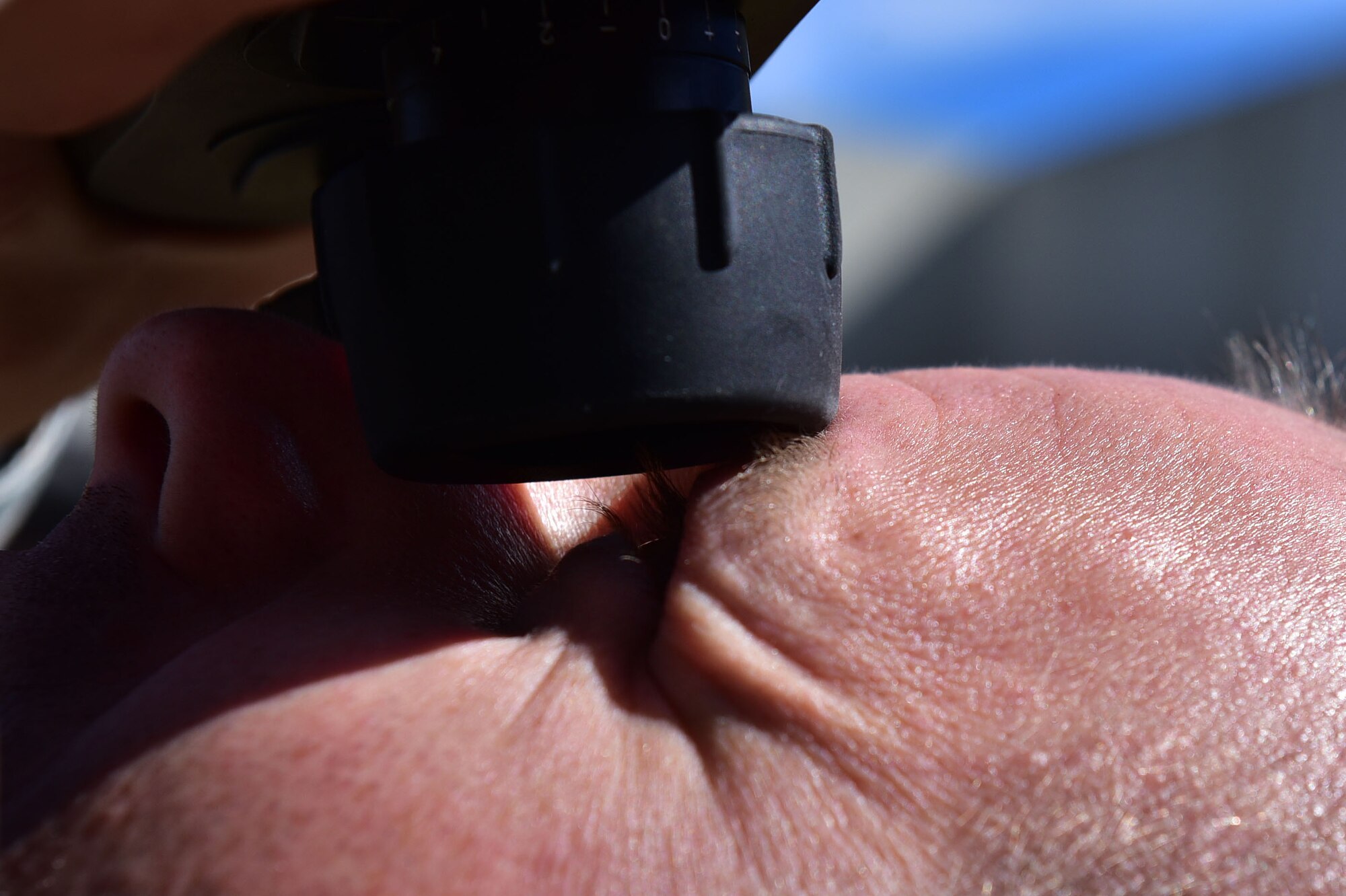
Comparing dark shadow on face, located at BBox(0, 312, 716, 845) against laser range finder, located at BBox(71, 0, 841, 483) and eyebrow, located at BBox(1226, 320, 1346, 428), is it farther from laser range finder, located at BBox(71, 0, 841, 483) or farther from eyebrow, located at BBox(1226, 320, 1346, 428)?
eyebrow, located at BBox(1226, 320, 1346, 428)

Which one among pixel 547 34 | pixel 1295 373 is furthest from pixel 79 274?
pixel 1295 373

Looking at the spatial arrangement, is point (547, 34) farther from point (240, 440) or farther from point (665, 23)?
point (240, 440)

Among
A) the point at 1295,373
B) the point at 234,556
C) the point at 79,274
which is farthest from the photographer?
the point at 1295,373

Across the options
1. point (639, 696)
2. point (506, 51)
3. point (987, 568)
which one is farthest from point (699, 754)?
point (506, 51)

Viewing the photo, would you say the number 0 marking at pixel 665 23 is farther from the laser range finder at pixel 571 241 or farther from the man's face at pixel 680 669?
the man's face at pixel 680 669

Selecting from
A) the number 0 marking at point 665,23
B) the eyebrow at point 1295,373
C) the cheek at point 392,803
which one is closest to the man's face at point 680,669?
the cheek at point 392,803

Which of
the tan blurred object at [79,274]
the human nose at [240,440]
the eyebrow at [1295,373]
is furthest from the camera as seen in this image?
the eyebrow at [1295,373]
